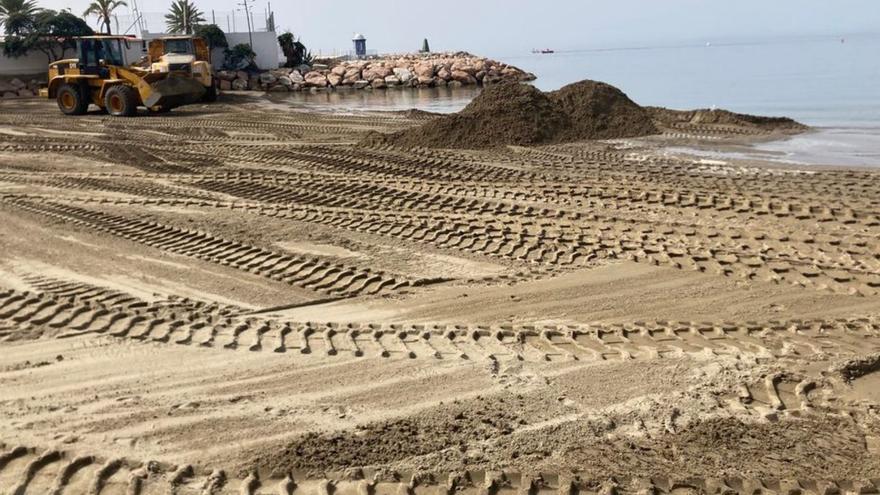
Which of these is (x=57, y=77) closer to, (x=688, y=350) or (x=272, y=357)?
(x=272, y=357)

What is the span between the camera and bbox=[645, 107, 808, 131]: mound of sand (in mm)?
17969

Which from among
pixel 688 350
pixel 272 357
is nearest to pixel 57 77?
pixel 272 357

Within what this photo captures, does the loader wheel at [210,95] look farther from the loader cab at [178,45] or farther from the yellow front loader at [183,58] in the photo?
the loader cab at [178,45]

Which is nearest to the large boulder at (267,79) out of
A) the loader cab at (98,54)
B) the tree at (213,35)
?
the tree at (213,35)

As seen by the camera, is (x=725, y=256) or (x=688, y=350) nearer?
(x=688, y=350)

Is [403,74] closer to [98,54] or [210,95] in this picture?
[210,95]

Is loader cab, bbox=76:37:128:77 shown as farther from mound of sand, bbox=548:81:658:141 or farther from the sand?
mound of sand, bbox=548:81:658:141

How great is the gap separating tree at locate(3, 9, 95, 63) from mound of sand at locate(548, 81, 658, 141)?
1108 inches

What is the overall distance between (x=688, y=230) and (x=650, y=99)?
20.1 metres

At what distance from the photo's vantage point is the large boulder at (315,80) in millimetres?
41875

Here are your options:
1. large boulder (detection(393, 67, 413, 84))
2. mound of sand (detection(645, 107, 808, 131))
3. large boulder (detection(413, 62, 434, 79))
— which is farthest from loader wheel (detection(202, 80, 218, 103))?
large boulder (detection(413, 62, 434, 79))

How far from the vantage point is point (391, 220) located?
9055 mm

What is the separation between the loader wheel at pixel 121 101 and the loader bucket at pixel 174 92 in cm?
46

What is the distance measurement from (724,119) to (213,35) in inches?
1300
